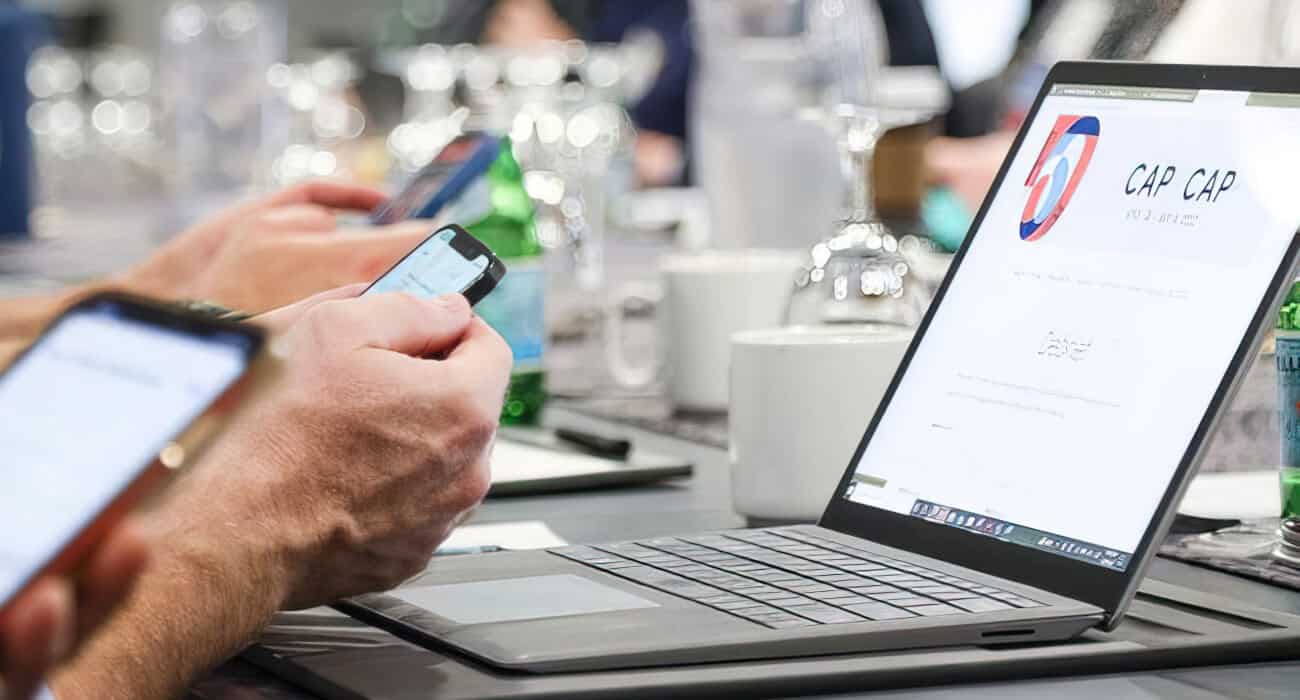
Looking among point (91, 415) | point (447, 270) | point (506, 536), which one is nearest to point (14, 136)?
point (506, 536)

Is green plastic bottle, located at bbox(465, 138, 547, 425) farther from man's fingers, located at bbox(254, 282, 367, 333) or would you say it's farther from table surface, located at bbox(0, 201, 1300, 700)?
man's fingers, located at bbox(254, 282, 367, 333)

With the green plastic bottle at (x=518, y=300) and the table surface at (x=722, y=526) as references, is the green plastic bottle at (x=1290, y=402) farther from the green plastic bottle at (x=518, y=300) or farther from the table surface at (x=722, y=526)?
the green plastic bottle at (x=518, y=300)

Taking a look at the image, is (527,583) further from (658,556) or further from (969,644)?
(969,644)

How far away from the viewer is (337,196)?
4.58 feet

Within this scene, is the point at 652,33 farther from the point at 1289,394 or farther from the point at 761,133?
the point at 1289,394

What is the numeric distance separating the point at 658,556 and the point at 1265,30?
2.41 feet

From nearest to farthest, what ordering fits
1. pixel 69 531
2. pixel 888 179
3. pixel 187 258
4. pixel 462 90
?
pixel 69 531 → pixel 187 258 → pixel 888 179 → pixel 462 90

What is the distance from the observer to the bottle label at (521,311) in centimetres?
129

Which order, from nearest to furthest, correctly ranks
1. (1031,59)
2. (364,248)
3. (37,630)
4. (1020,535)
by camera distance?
(37,630), (1020,535), (364,248), (1031,59)

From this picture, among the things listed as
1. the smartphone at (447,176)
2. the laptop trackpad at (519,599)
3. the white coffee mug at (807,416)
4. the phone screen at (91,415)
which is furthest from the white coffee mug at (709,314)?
the phone screen at (91,415)

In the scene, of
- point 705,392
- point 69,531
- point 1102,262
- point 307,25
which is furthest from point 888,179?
point 307,25

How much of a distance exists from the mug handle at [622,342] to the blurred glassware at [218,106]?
1289 millimetres

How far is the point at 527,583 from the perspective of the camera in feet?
2.39

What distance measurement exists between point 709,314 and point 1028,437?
648 millimetres
